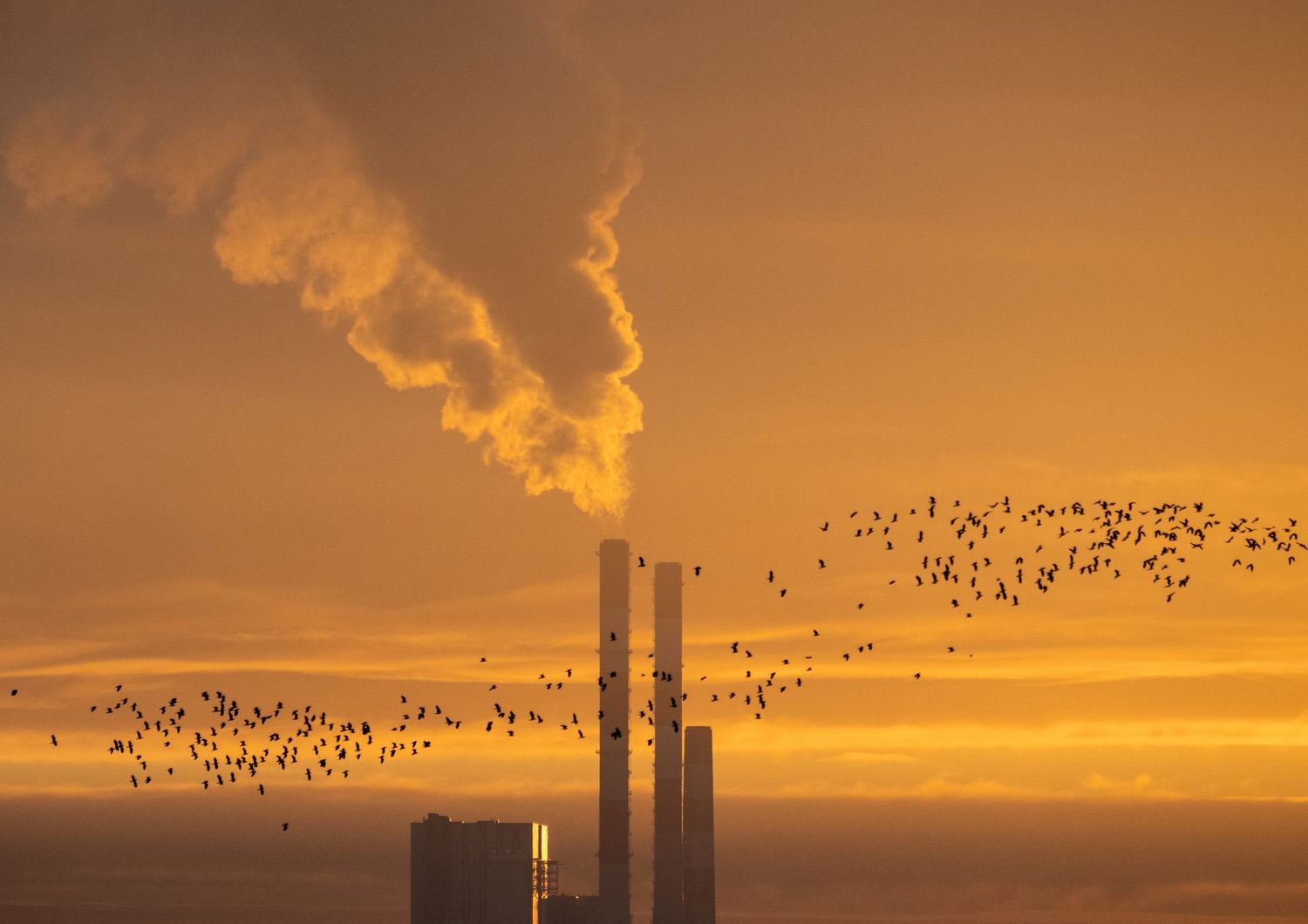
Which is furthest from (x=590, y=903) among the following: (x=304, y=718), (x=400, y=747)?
(x=304, y=718)

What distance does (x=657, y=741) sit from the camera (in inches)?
4936

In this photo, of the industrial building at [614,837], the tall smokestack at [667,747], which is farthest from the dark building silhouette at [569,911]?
the tall smokestack at [667,747]

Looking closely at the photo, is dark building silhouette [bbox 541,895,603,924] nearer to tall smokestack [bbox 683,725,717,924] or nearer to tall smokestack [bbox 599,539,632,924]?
tall smokestack [bbox 599,539,632,924]

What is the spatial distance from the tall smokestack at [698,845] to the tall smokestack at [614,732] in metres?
5.01

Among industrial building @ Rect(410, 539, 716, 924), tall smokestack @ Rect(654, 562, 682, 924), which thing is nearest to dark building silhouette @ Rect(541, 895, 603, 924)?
industrial building @ Rect(410, 539, 716, 924)

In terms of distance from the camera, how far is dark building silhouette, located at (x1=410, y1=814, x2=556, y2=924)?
364 feet

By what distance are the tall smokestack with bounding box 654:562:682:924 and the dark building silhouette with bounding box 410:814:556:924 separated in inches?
403

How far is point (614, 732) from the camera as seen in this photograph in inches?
4636

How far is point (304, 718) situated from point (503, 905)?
46327 mm

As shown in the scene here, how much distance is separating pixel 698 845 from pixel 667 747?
7197mm

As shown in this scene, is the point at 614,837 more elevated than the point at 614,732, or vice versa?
the point at 614,732

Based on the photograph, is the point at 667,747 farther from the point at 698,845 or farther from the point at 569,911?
the point at 569,911

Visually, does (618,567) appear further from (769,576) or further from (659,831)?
(769,576)

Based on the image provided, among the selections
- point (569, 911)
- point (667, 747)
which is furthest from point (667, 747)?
point (569, 911)
